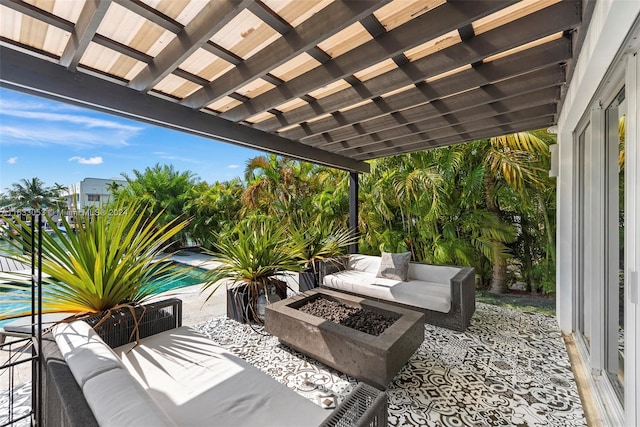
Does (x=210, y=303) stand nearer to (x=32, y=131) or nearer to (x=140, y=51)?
(x=140, y=51)

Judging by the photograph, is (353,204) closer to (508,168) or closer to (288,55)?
(508,168)

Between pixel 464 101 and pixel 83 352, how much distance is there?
371 centimetres

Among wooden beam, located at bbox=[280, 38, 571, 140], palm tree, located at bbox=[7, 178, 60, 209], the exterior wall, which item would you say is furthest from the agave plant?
palm tree, located at bbox=[7, 178, 60, 209]

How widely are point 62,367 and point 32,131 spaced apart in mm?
24861

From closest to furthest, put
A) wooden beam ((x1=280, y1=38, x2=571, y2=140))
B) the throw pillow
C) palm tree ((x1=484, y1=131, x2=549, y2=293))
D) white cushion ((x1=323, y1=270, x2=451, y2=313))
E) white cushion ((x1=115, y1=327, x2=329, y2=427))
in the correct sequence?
1. white cushion ((x1=115, y1=327, x2=329, y2=427))
2. wooden beam ((x1=280, y1=38, x2=571, y2=140))
3. white cushion ((x1=323, y1=270, x2=451, y2=313))
4. the throw pillow
5. palm tree ((x1=484, y1=131, x2=549, y2=293))

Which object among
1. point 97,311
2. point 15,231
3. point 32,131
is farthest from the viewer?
point 32,131

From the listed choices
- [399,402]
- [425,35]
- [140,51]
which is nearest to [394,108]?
[425,35]

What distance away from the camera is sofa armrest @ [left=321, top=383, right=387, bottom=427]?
1197mm

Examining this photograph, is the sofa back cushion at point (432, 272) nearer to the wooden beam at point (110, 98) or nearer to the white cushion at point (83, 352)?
the wooden beam at point (110, 98)

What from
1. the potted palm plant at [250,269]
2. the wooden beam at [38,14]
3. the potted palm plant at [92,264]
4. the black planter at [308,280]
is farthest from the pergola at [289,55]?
the black planter at [308,280]

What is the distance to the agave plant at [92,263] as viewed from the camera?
200 cm

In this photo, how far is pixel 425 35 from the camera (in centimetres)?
189

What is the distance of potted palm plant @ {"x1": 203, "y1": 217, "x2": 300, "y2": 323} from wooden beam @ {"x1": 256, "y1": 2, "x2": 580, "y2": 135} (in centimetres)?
208

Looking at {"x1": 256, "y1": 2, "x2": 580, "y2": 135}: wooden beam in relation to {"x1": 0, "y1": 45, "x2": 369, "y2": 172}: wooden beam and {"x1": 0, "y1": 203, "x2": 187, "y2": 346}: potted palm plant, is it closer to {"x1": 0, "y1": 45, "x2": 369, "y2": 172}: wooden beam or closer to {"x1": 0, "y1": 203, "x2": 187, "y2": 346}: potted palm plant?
{"x1": 0, "y1": 45, "x2": 369, "y2": 172}: wooden beam
